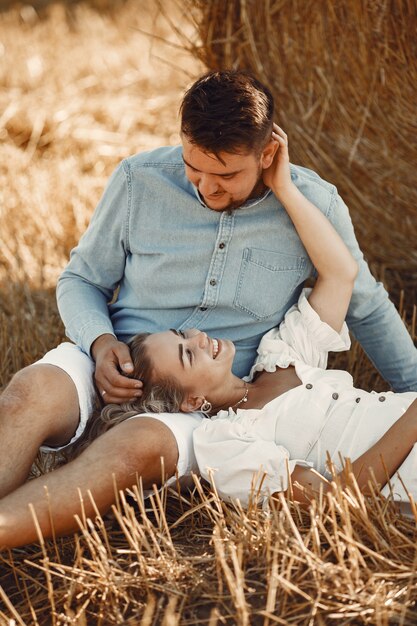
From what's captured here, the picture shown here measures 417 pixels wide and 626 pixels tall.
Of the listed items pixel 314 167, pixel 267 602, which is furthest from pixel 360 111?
pixel 267 602

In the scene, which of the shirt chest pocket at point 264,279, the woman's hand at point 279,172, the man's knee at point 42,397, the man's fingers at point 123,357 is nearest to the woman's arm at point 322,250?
the woman's hand at point 279,172

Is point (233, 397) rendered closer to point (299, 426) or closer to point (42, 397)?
point (299, 426)

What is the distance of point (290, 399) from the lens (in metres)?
2.53

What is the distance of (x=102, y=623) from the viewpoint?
6.54 ft

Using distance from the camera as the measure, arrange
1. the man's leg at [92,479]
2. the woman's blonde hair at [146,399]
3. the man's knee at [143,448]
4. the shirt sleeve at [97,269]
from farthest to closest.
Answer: the shirt sleeve at [97,269], the woman's blonde hair at [146,399], the man's knee at [143,448], the man's leg at [92,479]

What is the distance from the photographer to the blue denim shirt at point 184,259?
8.98ft

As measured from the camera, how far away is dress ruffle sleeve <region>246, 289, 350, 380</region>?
269 cm

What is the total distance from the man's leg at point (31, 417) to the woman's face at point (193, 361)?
0.25m

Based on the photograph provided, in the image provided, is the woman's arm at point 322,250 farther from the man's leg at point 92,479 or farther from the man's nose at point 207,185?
the man's leg at point 92,479

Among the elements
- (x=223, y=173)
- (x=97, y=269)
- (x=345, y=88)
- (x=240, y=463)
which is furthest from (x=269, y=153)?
(x=345, y=88)

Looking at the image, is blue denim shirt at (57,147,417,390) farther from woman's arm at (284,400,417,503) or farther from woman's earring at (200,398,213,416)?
woman's arm at (284,400,417,503)

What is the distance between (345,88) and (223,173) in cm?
144

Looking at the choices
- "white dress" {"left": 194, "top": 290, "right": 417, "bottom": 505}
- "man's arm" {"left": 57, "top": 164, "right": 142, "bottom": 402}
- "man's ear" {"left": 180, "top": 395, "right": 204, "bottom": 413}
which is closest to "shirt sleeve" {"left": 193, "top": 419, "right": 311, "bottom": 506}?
"white dress" {"left": 194, "top": 290, "right": 417, "bottom": 505}

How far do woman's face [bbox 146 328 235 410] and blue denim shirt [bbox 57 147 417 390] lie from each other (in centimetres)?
21
